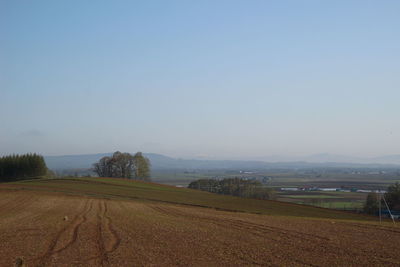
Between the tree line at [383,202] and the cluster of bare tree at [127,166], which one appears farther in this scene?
the cluster of bare tree at [127,166]

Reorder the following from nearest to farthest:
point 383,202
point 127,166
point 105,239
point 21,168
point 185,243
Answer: point 185,243, point 105,239, point 383,202, point 21,168, point 127,166

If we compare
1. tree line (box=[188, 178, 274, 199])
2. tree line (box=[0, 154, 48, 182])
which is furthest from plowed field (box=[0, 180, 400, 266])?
tree line (box=[0, 154, 48, 182])

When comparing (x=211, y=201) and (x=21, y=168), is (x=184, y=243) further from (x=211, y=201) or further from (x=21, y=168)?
(x=21, y=168)

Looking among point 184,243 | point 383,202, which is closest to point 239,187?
point 383,202

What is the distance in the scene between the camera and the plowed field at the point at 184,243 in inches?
654

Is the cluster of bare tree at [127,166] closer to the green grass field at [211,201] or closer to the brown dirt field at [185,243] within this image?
the green grass field at [211,201]

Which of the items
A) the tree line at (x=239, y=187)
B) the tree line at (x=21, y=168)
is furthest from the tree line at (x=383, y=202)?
the tree line at (x=21, y=168)

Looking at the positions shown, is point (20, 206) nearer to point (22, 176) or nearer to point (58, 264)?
point (58, 264)

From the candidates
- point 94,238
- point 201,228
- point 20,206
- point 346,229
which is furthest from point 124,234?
point 20,206

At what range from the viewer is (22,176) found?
360ft

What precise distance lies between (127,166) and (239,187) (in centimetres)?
3573

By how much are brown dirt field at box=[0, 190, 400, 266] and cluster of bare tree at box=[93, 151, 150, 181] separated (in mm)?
91490

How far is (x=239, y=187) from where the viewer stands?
109750mm

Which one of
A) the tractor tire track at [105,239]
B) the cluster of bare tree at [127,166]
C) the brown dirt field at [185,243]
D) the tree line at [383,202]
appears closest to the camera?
the brown dirt field at [185,243]
